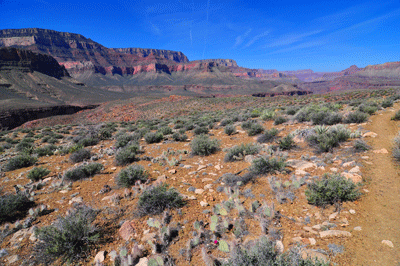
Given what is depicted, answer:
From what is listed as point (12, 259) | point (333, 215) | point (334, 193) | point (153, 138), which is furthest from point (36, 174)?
point (334, 193)

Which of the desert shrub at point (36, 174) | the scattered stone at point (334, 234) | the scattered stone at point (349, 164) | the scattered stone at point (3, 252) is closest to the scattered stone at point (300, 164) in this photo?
the scattered stone at point (349, 164)

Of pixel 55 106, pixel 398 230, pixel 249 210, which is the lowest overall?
pixel 55 106

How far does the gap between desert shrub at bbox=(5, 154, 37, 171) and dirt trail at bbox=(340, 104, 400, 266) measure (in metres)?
9.84

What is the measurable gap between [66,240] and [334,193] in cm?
439

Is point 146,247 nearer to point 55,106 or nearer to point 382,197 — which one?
point 382,197

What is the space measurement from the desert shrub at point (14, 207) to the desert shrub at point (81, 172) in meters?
1.16

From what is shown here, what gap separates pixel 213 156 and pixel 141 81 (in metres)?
151

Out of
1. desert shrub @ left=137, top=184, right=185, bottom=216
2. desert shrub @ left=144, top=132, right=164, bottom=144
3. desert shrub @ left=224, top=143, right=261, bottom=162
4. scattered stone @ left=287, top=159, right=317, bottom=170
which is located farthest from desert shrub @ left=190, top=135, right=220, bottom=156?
desert shrub @ left=144, top=132, right=164, bottom=144

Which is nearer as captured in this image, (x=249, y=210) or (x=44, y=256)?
(x=44, y=256)

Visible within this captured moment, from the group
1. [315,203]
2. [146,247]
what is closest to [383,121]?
[315,203]

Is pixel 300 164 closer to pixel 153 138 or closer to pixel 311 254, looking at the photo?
pixel 311 254

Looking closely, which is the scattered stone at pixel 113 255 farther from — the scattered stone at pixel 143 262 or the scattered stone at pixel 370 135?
the scattered stone at pixel 370 135

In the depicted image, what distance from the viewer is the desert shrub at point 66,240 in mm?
2533

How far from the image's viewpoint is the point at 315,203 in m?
3.04
